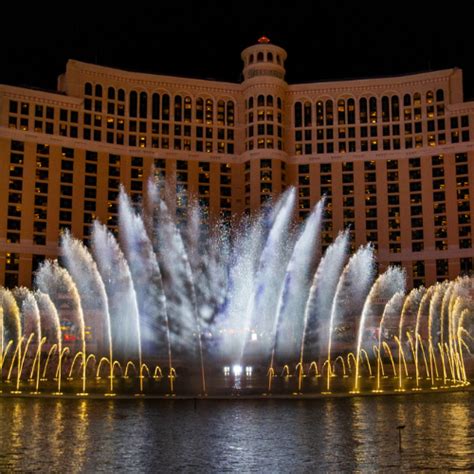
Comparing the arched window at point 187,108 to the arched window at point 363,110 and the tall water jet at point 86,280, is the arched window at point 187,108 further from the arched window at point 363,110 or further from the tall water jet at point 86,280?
the arched window at point 363,110

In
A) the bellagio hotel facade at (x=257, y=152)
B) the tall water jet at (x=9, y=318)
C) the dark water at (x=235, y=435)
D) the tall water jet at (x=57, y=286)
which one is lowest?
the dark water at (x=235, y=435)

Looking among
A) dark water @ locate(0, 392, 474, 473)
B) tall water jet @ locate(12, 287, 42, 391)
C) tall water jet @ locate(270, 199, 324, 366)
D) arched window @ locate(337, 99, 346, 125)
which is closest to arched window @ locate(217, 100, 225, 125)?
arched window @ locate(337, 99, 346, 125)

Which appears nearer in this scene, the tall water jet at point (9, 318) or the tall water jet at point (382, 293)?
the tall water jet at point (9, 318)

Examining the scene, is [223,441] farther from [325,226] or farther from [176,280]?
[325,226]

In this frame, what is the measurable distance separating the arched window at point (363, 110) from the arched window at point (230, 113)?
2266 centimetres

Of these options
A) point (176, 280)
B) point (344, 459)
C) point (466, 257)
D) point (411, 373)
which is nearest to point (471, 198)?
point (466, 257)

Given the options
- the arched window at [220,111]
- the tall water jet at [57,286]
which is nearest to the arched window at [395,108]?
the arched window at [220,111]

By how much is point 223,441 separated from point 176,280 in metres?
85.1

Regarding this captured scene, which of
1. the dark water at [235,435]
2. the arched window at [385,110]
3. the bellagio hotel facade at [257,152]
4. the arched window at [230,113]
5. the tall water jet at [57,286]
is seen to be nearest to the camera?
the dark water at [235,435]

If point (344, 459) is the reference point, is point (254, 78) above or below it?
above

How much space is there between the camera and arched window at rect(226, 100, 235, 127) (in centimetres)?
12731

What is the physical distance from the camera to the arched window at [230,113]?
127 meters

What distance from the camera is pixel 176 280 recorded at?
107250mm

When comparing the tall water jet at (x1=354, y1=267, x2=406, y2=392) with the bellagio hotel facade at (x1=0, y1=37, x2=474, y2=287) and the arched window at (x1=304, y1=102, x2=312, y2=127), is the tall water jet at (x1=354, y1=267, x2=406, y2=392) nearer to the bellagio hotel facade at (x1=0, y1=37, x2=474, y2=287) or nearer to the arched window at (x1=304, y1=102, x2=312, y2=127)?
the bellagio hotel facade at (x1=0, y1=37, x2=474, y2=287)
